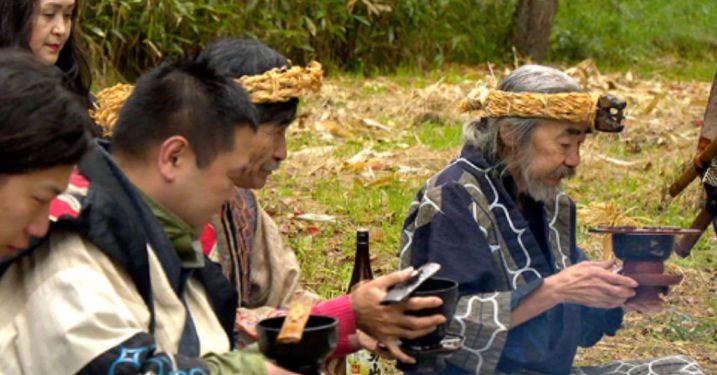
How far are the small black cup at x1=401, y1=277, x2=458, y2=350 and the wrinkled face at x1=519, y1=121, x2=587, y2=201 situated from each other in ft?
2.99

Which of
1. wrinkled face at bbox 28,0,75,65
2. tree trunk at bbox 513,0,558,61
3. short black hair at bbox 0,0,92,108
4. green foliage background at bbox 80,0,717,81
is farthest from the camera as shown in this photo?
tree trunk at bbox 513,0,558,61

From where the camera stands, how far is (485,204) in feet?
13.9

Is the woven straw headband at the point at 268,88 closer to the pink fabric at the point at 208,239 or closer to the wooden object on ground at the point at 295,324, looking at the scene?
the pink fabric at the point at 208,239

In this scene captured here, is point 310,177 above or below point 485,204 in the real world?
below

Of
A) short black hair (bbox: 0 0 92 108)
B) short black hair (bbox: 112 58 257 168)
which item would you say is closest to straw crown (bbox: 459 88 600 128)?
short black hair (bbox: 112 58 257 168)

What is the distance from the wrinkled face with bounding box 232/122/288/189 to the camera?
3.61 m

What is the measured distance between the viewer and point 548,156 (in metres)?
4.27

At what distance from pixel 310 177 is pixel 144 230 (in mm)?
5593

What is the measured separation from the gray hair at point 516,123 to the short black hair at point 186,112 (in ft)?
4.26

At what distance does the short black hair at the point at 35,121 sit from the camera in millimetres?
2639

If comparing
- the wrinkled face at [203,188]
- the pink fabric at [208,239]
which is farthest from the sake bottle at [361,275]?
the wrinkled face at [203,188]

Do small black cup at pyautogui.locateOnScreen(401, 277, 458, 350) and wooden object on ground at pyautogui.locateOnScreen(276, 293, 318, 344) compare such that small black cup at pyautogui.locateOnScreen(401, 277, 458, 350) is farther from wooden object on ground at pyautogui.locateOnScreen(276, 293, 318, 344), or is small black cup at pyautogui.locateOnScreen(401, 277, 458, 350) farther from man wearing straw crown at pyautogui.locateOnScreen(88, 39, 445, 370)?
wooden object on ground at pyautogui.locateOnScreen(276, 293, 318, 344)

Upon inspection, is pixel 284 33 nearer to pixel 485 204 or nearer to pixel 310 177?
pixel 310 177

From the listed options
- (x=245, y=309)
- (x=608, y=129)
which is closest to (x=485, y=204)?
(x=608, y=129)
